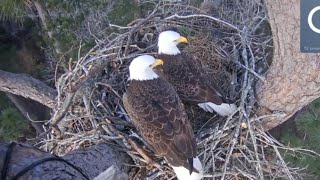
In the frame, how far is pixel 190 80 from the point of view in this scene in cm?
326

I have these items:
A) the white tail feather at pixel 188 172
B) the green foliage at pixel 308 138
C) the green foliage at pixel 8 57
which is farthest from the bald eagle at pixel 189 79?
the green foliage at pixel 8 57

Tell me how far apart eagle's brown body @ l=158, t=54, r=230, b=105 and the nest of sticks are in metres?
0.13

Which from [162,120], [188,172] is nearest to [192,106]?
[162,120]

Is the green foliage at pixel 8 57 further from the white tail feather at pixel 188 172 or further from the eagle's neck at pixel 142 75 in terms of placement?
the white tail feather at pixel 188 172

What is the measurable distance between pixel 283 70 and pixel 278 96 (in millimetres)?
197

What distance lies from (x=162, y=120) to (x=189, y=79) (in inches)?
19.5

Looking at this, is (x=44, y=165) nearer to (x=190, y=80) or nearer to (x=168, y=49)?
(x=190, y=80)

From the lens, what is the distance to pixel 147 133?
2799mm

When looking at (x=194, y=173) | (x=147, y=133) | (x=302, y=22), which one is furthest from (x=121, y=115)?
(x=302, y=22)

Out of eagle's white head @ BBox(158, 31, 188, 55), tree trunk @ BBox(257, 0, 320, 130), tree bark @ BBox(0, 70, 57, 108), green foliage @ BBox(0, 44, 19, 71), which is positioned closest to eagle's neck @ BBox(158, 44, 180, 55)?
eagle's white head @ BBox(158, 31, 188, 55)

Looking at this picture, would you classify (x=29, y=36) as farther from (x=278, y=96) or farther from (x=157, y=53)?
(x=278, y=96)

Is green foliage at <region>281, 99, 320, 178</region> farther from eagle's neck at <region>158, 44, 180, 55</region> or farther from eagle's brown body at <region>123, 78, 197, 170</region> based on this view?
eagle's brown body at <region>123, 78, 197, 170</region>

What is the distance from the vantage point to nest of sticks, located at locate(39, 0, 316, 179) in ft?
9.68

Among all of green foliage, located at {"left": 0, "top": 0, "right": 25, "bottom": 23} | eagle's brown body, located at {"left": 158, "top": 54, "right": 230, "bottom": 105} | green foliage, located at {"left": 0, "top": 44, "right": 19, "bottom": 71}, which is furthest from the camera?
green foliage, located at {"left": 0, "top": 44, "right": 19, "bottom": 71}
